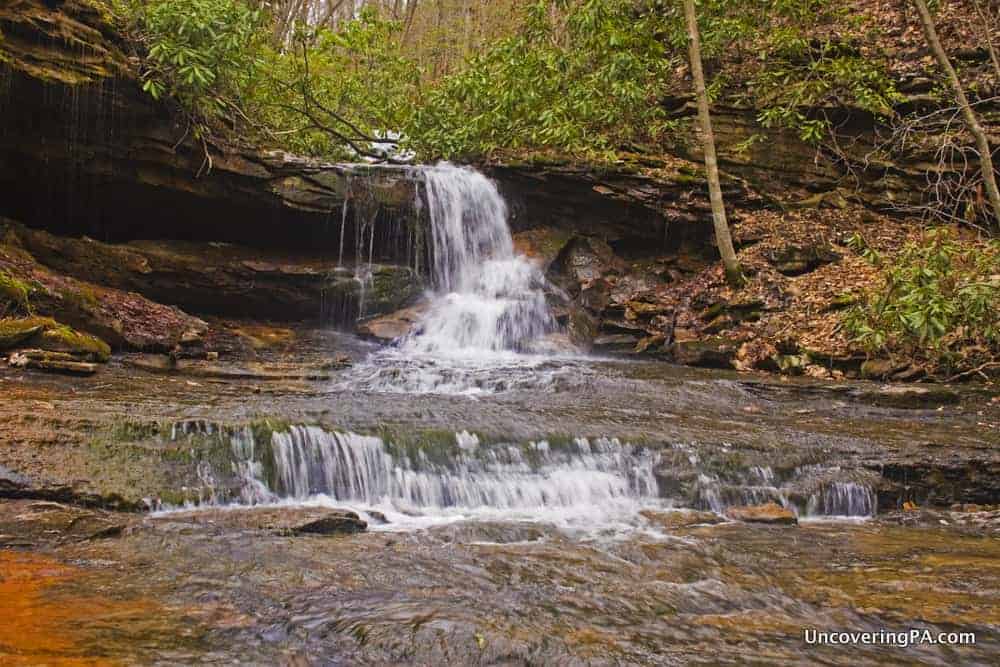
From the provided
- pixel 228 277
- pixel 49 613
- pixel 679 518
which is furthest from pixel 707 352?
pixel 49 613

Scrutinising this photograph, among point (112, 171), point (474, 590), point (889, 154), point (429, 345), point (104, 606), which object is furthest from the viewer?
point (889, 154)

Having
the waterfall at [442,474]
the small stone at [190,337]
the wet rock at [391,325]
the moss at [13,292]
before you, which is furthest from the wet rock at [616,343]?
the moss at [13,292]

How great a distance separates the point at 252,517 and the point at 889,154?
550 inches

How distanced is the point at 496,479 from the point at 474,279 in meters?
8.18

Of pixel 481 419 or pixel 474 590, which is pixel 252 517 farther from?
pixel 481 419

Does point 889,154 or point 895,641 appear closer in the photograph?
point 895,641

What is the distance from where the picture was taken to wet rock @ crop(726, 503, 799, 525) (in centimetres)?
629

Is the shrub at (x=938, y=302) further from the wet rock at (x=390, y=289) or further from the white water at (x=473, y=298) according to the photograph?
the wet rock at (x=390, y=289)

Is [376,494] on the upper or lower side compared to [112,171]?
lower

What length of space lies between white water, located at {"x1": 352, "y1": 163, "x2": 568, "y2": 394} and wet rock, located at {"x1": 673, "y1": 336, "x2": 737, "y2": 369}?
7.79ft

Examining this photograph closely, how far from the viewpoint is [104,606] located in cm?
364

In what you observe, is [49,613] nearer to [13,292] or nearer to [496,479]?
[496,479]

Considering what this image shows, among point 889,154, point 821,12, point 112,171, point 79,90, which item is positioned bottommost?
point 112,171

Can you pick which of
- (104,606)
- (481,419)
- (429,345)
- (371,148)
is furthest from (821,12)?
(104,606)
